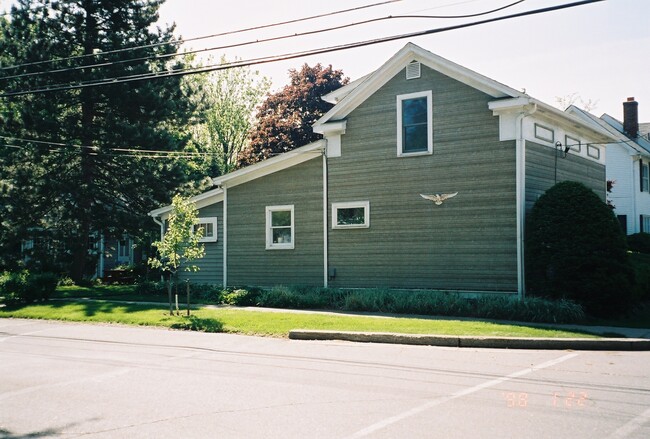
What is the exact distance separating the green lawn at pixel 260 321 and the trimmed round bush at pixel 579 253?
105 inches

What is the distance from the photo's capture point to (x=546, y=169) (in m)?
18.4

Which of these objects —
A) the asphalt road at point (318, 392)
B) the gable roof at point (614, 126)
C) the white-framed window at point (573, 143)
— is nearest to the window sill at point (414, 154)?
the white-framed window at point (573, 143)

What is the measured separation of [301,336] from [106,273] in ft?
78.7

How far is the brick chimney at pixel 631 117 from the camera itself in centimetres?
3737

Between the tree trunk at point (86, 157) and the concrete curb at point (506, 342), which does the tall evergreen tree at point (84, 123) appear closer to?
the tree trunk at point (86, 157)

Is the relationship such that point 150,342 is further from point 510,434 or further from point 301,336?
point 510,434

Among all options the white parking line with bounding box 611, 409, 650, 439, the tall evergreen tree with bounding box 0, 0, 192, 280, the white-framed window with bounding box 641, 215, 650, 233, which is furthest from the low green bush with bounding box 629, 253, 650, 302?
the tall evergreen tree with bounding box 0, 0, 192, 280

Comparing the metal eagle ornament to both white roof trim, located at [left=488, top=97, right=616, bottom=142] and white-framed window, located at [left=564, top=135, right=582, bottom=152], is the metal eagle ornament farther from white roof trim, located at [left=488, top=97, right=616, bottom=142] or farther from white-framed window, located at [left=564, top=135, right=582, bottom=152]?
white-framed window, located at [left=564, top=135, right=582, bottom=152]

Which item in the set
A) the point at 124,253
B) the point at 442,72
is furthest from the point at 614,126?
the point at 124,253

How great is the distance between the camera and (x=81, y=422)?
651 centimetres

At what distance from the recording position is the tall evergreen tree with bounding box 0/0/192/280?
27.1 m

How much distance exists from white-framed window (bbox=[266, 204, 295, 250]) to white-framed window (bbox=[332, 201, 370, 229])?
1780mm

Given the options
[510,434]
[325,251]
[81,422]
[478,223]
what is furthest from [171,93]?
[510,434]

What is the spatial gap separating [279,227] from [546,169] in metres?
9.08
